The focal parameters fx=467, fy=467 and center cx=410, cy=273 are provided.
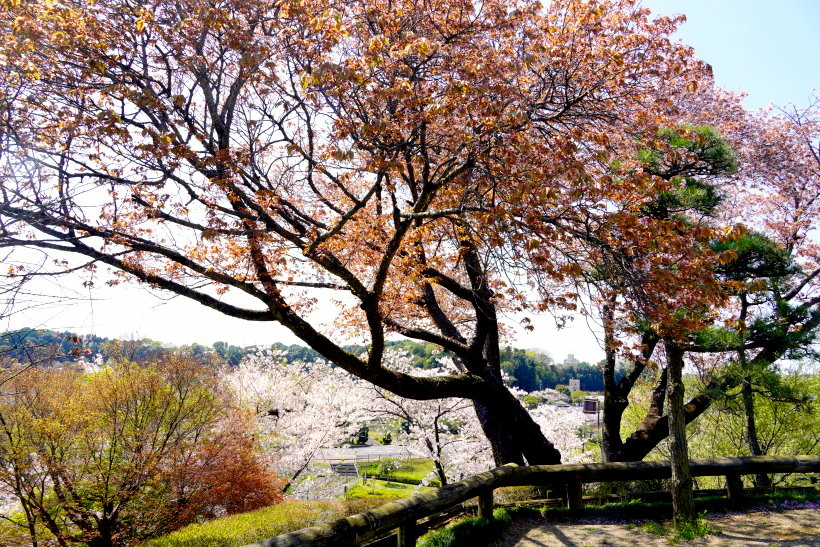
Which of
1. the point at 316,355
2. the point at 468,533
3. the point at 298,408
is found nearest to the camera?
the point at 468,533

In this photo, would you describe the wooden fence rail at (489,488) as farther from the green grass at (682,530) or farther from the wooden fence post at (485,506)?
the green grass at (682,530)

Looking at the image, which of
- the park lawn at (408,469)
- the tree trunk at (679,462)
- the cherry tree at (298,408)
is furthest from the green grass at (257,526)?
the park lawn at (408,469)

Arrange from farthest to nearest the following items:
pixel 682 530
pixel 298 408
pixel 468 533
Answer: pixel 298 408 → pixel 682 530 → pixel 468 533

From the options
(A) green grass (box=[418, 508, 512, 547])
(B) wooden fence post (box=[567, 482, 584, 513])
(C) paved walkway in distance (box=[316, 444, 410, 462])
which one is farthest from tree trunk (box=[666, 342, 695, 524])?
(C) paved walkway in distance (box=[316, 444, 410, 462])

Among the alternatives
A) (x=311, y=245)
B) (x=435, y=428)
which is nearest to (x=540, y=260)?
(x=311, y=245)

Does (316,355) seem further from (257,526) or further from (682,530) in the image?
(682,530)

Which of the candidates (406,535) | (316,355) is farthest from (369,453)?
(406,535)

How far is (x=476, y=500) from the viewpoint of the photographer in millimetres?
5859

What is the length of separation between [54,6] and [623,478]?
830cm

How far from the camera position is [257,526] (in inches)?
279

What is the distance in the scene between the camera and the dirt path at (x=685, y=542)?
4938 millimetres

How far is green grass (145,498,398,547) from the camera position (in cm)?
668

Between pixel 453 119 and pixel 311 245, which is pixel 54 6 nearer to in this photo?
pixel 311 245

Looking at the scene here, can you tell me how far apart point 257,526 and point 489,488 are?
13.0 feet
